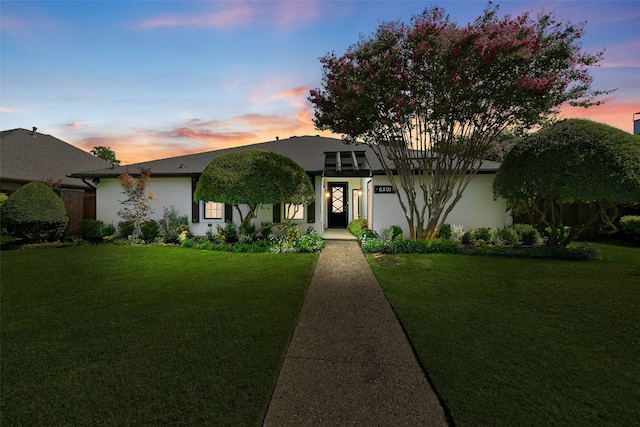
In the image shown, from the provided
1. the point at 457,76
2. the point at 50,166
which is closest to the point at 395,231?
the point at 457,76

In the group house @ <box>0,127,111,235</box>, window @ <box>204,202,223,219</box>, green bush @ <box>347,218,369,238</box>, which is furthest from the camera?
house @ <box>0,127,111,235</box>

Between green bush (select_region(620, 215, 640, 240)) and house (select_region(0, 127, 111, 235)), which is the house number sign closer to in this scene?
green bush (select_region(620, 215, 640, 240))

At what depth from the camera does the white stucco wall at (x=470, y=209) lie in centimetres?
1034

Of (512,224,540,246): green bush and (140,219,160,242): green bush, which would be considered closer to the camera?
(512,224,540,246): green bush

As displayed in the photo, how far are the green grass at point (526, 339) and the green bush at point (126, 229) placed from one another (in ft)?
33.4

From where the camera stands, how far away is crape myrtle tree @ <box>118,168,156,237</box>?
10125 millimetres

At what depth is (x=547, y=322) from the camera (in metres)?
3.69

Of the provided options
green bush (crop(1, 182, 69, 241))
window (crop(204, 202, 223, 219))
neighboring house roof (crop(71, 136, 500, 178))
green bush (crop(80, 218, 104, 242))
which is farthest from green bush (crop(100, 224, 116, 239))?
window (crop(204, 202, 223, 219))

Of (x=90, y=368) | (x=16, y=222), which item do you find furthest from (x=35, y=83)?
(x=90, y=368)

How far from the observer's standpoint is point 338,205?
44.4ft

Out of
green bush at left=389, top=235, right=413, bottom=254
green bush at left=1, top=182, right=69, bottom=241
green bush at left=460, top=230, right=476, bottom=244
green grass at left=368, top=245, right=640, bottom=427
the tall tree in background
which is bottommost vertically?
green grass at left=368, top=245, right=640, bottom=427

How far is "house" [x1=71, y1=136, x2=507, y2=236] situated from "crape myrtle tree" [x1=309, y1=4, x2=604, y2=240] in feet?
8.59

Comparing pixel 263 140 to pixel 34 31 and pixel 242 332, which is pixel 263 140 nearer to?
pixel 34 31

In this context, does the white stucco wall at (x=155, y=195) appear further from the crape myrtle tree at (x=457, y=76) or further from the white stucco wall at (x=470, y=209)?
the white stucco wall at (x=470, y=209)
